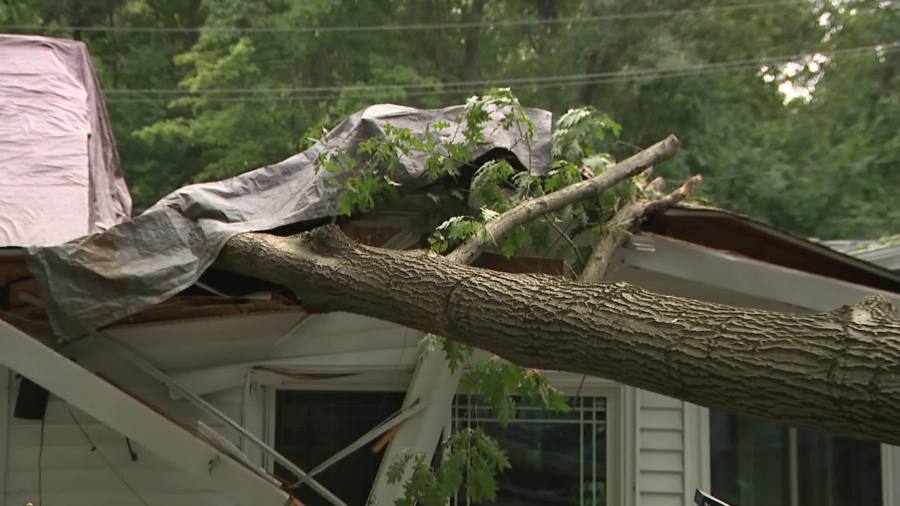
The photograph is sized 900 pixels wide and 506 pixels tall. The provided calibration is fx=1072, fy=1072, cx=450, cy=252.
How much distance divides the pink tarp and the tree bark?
236 cm

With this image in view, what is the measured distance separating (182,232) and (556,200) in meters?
1.82

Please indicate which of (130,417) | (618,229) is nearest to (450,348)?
(618,229)

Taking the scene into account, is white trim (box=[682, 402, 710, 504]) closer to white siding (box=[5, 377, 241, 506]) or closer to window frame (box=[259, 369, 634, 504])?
window frame (box=[259, 369, 634, 504])

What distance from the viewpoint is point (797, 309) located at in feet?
19.0

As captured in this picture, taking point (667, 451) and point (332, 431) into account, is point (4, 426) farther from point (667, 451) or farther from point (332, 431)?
point (667, 451)

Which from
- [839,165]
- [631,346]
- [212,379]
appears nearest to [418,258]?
[631,346]

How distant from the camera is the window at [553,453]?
673 cm

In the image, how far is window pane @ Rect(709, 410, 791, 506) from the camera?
6.99 m

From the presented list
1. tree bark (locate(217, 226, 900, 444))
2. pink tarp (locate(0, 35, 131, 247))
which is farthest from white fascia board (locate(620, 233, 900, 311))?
pink tarp (locate(0, 35, 131, 247))

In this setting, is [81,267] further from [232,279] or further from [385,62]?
[385,62]

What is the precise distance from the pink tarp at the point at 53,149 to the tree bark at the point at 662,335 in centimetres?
236

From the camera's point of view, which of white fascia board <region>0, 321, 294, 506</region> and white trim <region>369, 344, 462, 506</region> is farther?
white trim <region>369, 344, 462, 506</region>

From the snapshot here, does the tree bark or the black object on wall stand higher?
the tree bark

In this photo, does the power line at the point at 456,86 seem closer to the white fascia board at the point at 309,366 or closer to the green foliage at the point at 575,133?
the white fascia board at the point at 309,366
